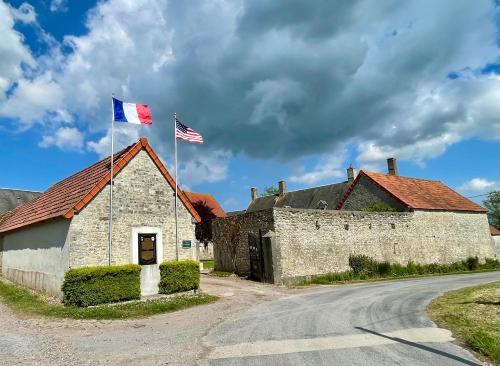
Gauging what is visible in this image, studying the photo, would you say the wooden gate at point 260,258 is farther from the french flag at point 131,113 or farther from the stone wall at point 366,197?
the stone wall at point 366,197

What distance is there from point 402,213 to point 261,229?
11.4m

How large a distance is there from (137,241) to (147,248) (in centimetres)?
55

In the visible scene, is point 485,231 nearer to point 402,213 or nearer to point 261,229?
point 402,213

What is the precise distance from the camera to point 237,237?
2283 cm

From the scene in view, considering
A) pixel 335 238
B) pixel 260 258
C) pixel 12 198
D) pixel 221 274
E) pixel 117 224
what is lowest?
pixel 221 274

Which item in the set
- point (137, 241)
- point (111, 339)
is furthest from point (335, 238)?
point (111, 339)

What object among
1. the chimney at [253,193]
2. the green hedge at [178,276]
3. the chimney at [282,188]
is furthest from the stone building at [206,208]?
the green hedge at [178,276]

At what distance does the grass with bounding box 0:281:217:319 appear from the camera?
1161 centimetres

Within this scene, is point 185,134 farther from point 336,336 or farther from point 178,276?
point 336,336

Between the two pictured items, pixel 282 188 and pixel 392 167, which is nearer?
pixel 392 167

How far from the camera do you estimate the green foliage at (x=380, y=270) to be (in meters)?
20.8

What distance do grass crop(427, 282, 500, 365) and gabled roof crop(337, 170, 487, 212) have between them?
15020mm

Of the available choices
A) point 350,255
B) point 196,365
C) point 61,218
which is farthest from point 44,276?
point 350,255

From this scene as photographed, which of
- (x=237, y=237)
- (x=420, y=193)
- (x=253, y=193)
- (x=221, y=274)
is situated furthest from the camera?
(x=253, y=193)
